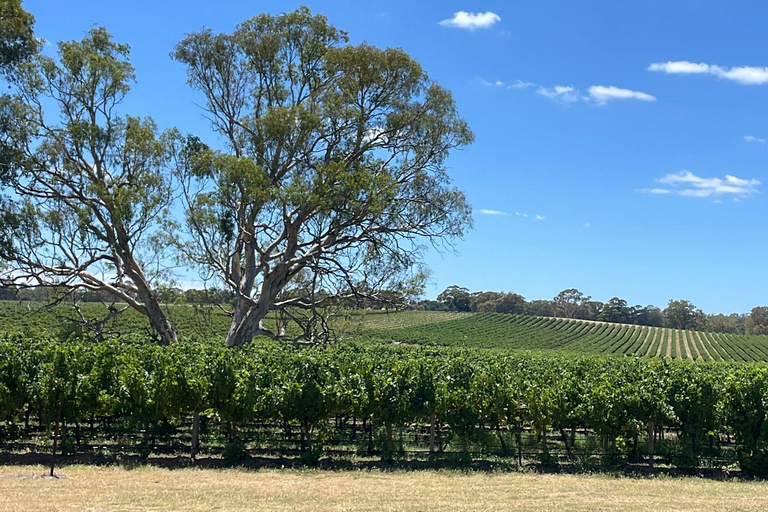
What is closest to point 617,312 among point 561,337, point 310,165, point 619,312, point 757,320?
point 619,312

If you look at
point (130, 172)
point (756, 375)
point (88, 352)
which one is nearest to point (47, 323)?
point (130, 172)

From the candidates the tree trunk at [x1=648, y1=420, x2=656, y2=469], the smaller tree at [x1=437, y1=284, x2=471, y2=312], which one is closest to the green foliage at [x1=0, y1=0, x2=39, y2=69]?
the tree trunk at [x1=648, y1=420, x2=656, y2=469]

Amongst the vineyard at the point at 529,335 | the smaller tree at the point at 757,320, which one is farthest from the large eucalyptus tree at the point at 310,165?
the smaller tree at the point at 757,320

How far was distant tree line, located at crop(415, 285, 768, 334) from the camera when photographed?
13338cm

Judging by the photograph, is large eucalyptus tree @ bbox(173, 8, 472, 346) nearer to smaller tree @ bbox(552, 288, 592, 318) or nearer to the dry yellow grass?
the dry yellow grass

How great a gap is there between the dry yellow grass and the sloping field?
53.8m

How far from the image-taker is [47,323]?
5525 cm

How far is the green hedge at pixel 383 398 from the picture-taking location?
12.7 m

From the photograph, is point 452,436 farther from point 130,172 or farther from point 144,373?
point 130,172

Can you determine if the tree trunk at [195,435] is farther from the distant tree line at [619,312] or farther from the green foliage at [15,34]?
the distant tree line at [619,312]

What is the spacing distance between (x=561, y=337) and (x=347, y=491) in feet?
273

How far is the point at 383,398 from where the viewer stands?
1306cm

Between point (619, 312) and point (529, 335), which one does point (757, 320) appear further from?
point (529, 335)

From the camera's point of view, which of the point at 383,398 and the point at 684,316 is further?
the point at 684,316
